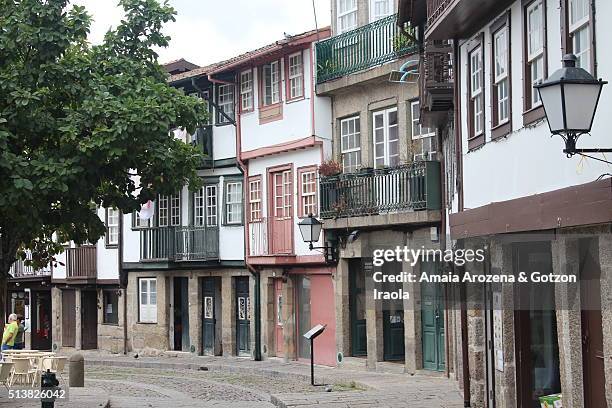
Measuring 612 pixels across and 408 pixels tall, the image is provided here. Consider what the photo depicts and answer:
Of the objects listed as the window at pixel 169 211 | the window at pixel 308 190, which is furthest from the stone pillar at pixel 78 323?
the window at pixel 308 190

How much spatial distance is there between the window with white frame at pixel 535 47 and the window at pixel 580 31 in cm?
104

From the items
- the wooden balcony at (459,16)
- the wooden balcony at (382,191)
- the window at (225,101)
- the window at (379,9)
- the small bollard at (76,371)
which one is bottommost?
the small bollard at (76,371)

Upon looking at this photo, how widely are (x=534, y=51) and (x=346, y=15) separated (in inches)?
569

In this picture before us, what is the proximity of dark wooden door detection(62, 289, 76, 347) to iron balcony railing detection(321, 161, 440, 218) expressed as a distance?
14796 millimetres

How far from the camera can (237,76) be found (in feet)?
97.3

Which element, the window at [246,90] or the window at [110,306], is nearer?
the window at [246,90]

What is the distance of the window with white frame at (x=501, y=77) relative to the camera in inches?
516

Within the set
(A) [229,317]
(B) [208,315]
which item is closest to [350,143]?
(A) [229,317]

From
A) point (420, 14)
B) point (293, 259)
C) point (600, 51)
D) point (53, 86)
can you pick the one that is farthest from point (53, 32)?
point (293, 259)

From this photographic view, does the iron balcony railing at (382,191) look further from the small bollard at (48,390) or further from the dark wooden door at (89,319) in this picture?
the dark wooden door at (89,319)

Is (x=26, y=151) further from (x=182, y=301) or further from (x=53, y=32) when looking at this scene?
(x=182, y=301)

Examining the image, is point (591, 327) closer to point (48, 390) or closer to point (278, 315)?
point (48, 390)

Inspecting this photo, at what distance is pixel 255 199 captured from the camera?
95.9 feet

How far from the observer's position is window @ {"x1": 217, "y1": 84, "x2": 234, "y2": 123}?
3011 centimetres
